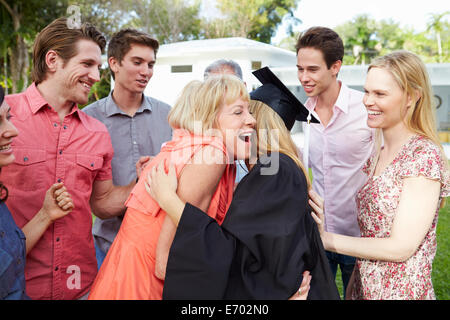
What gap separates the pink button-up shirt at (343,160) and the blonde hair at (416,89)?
1.11m

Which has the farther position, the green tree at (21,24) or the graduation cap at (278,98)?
the green tree at (21,24)

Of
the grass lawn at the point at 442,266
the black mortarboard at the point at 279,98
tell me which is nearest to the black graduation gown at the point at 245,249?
the black mortarboard at the point at 279,98

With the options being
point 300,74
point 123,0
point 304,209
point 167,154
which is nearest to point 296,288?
point 304,209

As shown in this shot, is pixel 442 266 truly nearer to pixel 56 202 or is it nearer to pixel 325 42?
pixel 325 42

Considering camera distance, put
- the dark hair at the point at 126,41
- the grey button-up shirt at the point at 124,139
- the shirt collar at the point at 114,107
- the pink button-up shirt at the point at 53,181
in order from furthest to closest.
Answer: the dark hair at the point at 126,41
the shirt collar at the point at 114,107
the grey button-up shirt at the point at 124,139
the pink button-up shirt at the point at 53,181

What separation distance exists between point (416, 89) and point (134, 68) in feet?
7.68

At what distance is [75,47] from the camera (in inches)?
102

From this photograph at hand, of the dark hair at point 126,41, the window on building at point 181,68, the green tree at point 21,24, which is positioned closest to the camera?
the dark hair at point 126,41

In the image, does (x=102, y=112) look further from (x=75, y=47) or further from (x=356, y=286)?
(x=356, y=286)

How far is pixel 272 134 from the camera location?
6.88 ft

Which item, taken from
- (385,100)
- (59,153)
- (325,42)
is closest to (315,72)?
(325,42)

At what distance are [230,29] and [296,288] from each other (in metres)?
34.7

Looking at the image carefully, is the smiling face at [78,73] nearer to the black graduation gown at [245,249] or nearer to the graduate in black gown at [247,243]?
the graduate in black gown at [247,243]

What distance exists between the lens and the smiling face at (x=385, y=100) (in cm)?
226
